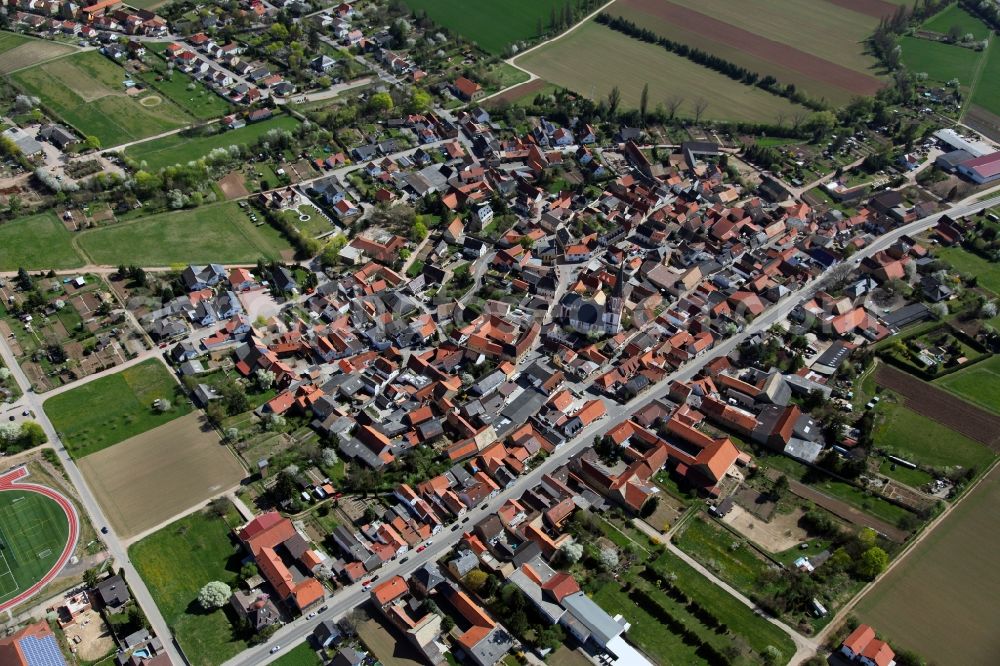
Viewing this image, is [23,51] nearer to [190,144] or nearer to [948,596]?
[190,144]

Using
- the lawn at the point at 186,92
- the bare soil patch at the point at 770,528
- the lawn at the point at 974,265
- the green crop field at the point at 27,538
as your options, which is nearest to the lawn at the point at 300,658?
the green crop field at the point at 27,538

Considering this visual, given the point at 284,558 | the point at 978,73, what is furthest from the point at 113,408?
the point at 978,73

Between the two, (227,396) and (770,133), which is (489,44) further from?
(227,396)

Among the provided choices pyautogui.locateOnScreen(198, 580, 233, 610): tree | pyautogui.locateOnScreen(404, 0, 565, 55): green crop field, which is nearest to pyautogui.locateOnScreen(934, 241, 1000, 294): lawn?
pyautogui.locateOnScreen(404, 0, 565, 55): green crop field

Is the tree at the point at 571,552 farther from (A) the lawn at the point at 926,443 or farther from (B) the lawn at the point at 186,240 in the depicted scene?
(B) the lawn at the point at 186,240

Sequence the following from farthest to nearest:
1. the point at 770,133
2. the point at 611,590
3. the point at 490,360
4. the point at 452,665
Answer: the point at 770,133 < the point at 490,360 < the point at 611,590 < the point at 452,665

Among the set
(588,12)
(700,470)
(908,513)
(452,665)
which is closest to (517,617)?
(452,665)
